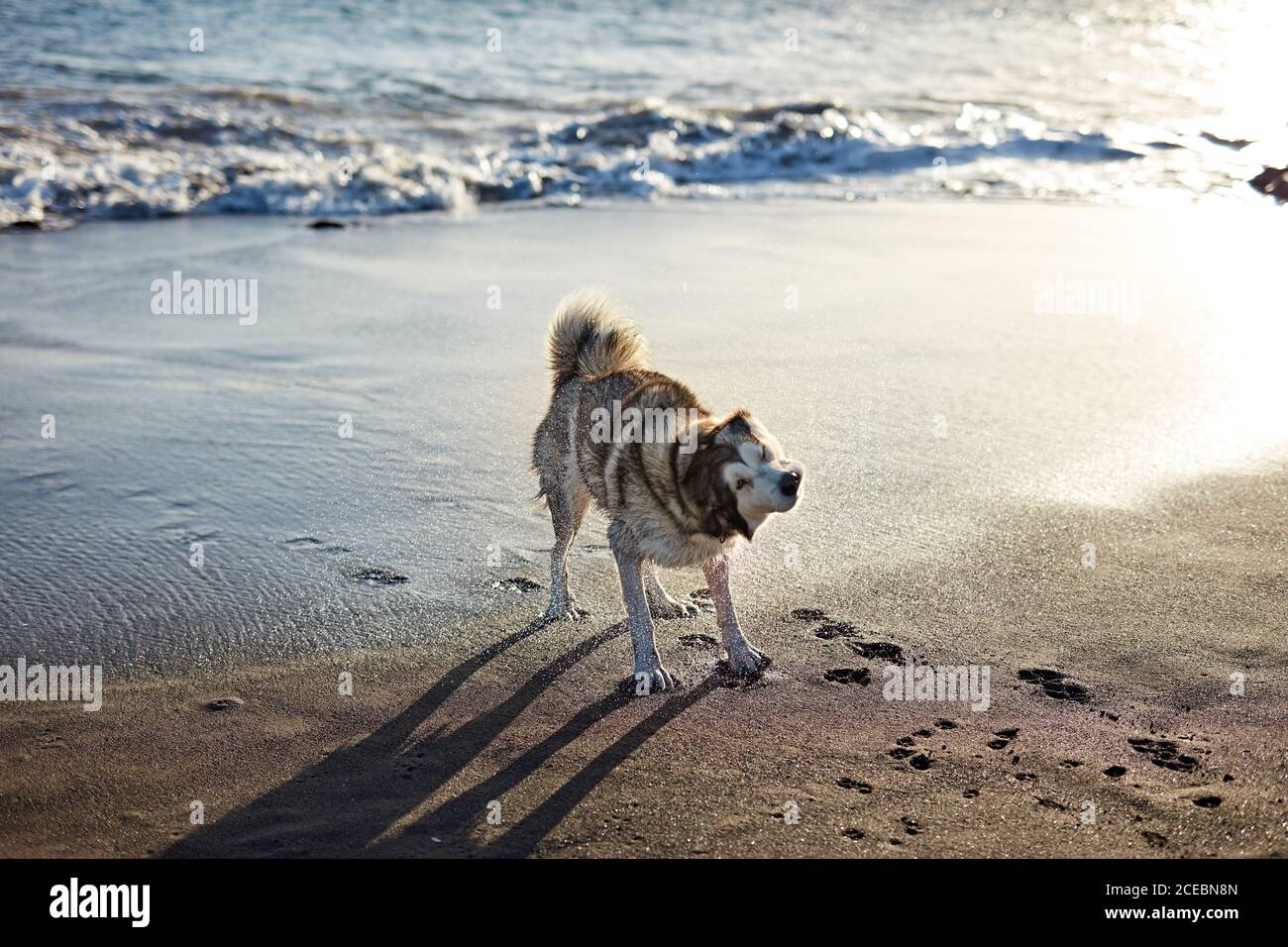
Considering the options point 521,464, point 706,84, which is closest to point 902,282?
point 521,464

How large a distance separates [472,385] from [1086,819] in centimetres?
517

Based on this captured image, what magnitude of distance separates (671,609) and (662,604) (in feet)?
0.15

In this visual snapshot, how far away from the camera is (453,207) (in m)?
14.1

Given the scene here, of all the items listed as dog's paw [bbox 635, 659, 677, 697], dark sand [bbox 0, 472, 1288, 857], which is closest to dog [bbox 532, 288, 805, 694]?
dog's paw [bbox 635, 659, 677, 697]

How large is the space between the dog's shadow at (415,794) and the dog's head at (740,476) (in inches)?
32.4

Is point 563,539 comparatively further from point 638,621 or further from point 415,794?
point 415,794

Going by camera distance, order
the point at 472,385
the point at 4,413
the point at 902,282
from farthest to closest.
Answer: the point at 902,282 → the point at 472,385 → the point at 4,413

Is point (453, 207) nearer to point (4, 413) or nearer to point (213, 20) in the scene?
point (4, 413)

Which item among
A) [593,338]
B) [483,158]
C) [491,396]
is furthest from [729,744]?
[483,158]

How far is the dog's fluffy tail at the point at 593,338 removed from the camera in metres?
5.75

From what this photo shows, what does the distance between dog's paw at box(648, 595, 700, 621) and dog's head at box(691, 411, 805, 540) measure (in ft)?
3.85

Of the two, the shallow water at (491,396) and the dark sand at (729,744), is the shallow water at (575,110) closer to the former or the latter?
the shallow water at (491,396)
